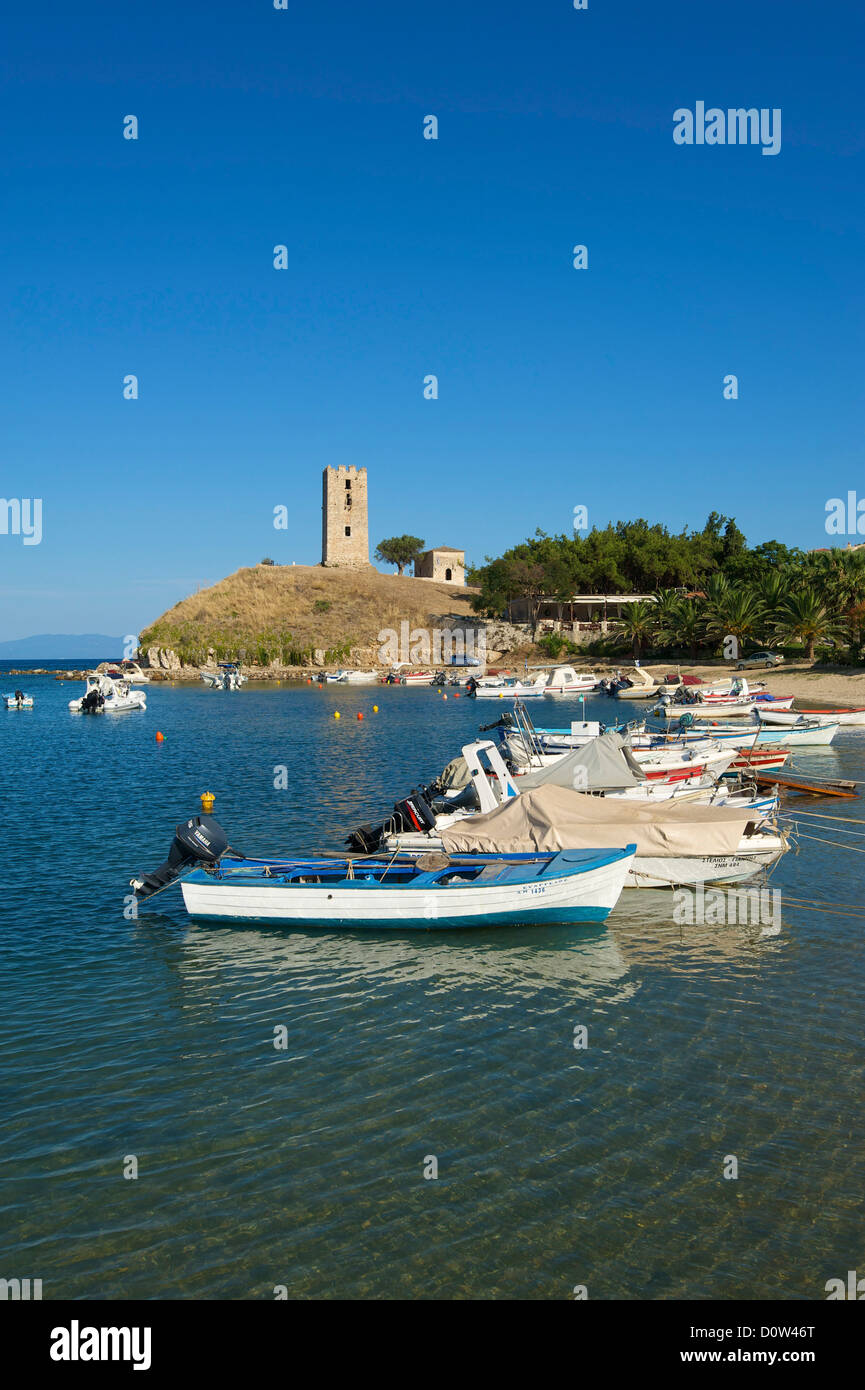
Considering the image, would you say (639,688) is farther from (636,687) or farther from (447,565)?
(447,565)

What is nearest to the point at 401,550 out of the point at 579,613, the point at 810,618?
the point at 579,613

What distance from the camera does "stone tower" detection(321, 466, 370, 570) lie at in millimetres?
156000

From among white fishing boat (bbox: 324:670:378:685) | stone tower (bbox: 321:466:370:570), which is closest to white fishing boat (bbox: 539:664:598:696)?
white fishing boat (bbox: 324:670:378:685)

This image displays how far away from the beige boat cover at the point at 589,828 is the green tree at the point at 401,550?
162318 mm

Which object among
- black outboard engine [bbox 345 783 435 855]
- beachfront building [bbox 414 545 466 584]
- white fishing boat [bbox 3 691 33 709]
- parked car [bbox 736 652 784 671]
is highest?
beachfront building [bbox 414 545 466 584]

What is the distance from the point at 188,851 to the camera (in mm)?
19297

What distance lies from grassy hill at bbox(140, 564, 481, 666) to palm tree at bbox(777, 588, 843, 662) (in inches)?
2723

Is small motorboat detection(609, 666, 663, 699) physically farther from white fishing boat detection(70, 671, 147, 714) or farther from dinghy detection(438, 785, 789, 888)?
dinghy detection(438, 785, 789, 888)

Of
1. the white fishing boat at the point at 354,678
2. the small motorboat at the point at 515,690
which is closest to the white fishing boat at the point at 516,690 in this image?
the small motorboat at the point at 515,690

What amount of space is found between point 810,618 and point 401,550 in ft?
390

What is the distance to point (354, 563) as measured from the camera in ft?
527

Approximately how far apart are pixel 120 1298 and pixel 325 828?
1945cm

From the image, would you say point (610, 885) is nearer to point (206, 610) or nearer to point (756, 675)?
point (756, 675)
